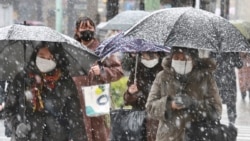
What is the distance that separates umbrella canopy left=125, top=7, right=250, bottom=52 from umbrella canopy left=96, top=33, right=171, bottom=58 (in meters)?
0.71

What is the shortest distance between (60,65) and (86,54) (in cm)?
23

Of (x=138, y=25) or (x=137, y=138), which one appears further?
(x=137, y=138)

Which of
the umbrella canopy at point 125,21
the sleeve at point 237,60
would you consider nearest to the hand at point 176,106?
the sleeve at point 237,60

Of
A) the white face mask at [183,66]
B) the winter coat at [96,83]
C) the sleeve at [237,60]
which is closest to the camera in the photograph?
the white face mask at [183,66]

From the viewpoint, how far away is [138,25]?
5.95 metres

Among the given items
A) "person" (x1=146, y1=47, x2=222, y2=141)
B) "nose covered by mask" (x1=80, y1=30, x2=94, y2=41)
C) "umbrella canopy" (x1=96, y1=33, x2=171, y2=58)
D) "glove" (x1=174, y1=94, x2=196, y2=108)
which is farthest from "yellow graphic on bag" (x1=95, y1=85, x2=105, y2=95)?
"glove" (x1=174, y1=94, x2=196, y2=108)

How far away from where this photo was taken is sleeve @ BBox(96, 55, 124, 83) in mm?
6484

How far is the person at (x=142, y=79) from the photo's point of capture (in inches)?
265

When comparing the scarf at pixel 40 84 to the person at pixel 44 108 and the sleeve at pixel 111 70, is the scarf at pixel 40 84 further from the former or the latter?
the sleeve at pixel 111 70

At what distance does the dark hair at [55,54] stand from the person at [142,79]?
1.18 meters

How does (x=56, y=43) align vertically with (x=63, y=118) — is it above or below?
above

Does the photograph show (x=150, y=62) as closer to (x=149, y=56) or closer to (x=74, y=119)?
(x=149, y=56)

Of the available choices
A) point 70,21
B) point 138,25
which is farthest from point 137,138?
point 70,21

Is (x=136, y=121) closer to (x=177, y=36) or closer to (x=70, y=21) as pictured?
(x=177, y=36)
